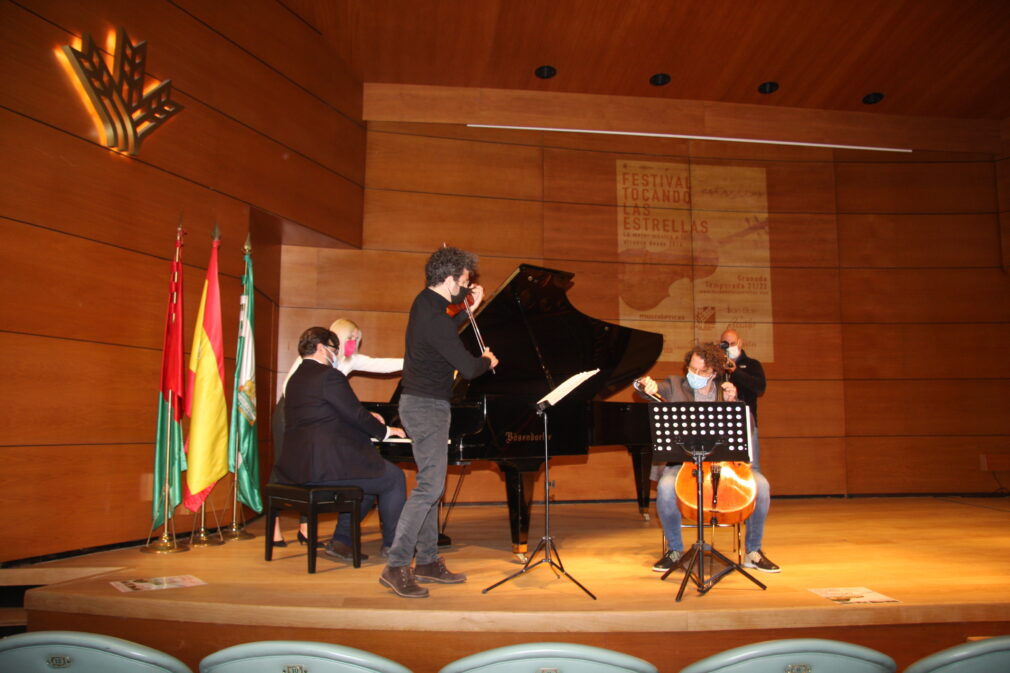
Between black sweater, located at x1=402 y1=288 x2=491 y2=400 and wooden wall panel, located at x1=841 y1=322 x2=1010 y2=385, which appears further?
wooden wall panel, located at x1=841 y1=322 x2=1010 y2=385

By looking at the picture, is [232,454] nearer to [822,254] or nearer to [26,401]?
[26,401]

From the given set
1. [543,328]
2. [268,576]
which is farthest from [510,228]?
[268,576]

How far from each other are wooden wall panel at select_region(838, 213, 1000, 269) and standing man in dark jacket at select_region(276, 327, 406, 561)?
5.91 metres

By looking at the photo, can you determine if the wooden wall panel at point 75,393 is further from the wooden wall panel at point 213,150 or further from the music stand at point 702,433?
the music stand at point 702,433

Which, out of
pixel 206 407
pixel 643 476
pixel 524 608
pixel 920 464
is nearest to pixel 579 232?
pixel 643 476

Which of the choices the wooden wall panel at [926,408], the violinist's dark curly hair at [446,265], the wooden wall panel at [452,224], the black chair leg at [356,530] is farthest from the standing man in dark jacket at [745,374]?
the wooden wall panel at [926,408]

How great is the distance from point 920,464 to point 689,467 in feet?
17.0

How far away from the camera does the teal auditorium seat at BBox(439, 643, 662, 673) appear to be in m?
1.29

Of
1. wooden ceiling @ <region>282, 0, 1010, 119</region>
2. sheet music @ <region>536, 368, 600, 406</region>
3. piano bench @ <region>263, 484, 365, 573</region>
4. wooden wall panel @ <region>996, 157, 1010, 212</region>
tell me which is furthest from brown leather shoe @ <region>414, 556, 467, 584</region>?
wooden wall panel @ <region>996, 157, 1010, 212</region>

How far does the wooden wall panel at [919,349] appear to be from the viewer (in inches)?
293

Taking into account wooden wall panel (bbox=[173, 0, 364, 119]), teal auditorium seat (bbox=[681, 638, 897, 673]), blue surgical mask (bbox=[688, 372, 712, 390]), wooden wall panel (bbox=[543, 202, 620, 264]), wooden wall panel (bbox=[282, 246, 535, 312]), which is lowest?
teal auditorium seat (bbox=[681, 638, 897, 673])

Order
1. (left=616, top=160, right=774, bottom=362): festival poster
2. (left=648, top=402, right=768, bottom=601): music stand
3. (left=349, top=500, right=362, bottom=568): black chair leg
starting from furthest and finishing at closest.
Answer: (left=616, top=160, right=774, bottom=362): festival poster
(left=349, top=500, right=362, bottom=568): black chair leg
(left=648, top=402, right=768, bottom=601): music stand

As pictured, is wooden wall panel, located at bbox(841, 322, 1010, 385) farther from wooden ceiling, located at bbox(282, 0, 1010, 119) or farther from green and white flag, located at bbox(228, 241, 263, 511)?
green and white flag, located at bbox(228, 241, 263, 511)

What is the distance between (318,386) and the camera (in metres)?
3.75
